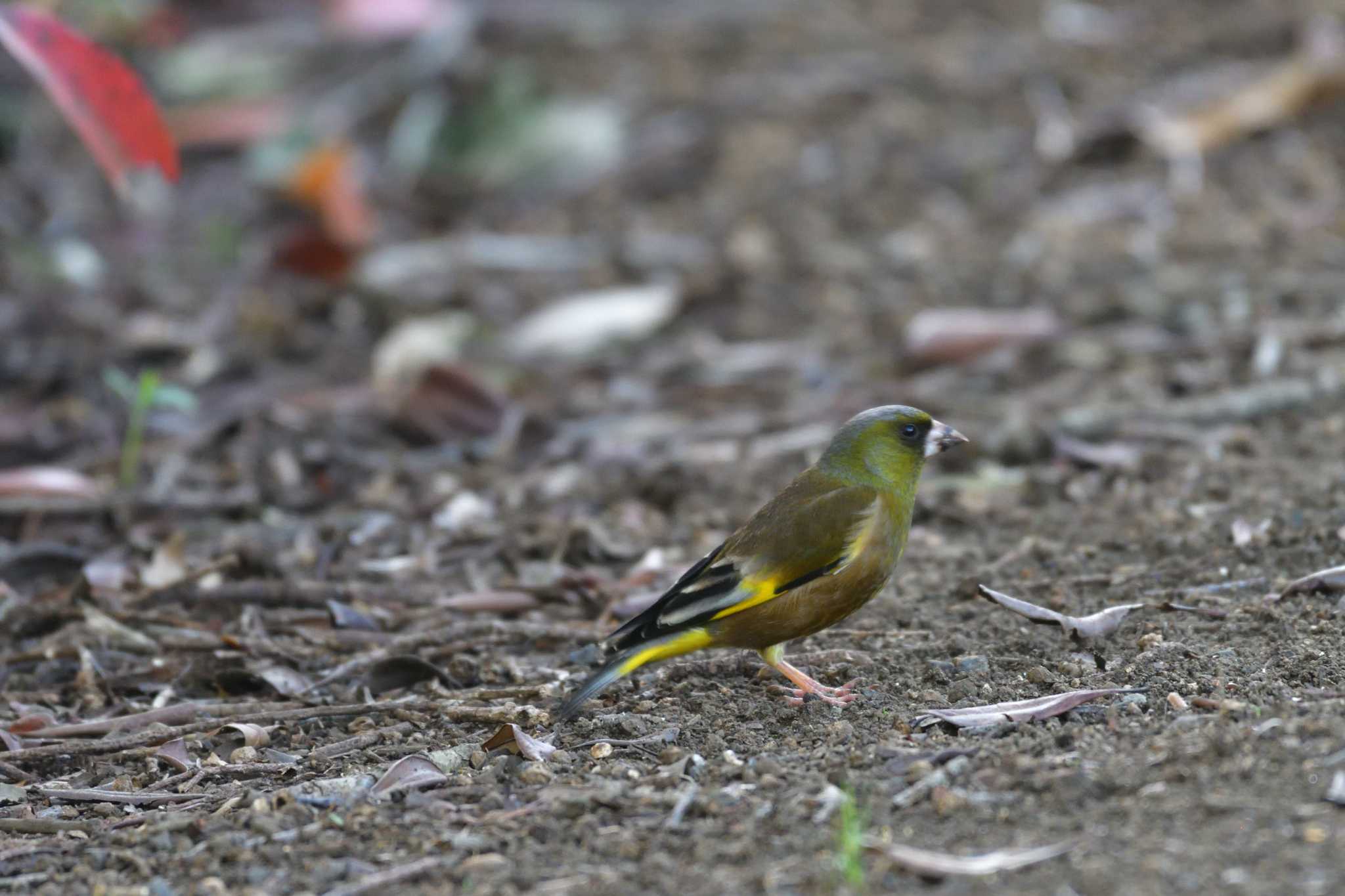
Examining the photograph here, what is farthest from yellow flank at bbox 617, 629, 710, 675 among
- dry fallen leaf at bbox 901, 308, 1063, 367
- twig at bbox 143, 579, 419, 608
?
dry fallen leaf at bbox 901, 308, 1063, 367

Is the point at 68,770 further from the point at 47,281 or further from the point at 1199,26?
the point at 1199,26

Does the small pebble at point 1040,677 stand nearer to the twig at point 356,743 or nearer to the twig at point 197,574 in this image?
the twig at point 356,743

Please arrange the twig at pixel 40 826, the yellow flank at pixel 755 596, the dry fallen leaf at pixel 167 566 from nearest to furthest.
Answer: the twig at pixel 40 826
the yellow flank at pixel 755 596
the dry fallen leaf at pixel 167 566

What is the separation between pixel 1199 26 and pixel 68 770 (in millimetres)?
9054

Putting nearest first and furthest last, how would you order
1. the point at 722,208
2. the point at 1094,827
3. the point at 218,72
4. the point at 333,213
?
the point at 1094,827
the point at 333,213
the point at 722,208
the point at 218,72

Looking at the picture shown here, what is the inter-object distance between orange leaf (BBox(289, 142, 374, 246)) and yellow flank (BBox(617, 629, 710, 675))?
485 cm

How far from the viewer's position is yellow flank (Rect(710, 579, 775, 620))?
13.2 ft

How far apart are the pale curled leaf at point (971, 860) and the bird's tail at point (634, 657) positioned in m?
0.99

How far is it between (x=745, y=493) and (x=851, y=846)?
9.78 ft

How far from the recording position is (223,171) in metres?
9.55

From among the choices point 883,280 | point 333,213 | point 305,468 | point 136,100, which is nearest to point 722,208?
point 883,280

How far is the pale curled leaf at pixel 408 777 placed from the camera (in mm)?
3586

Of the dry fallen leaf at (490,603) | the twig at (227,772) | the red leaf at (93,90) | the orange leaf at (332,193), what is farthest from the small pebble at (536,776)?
the orange leaf at (332,193)

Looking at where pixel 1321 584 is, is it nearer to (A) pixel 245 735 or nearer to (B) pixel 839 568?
(B) pixel 839 568
